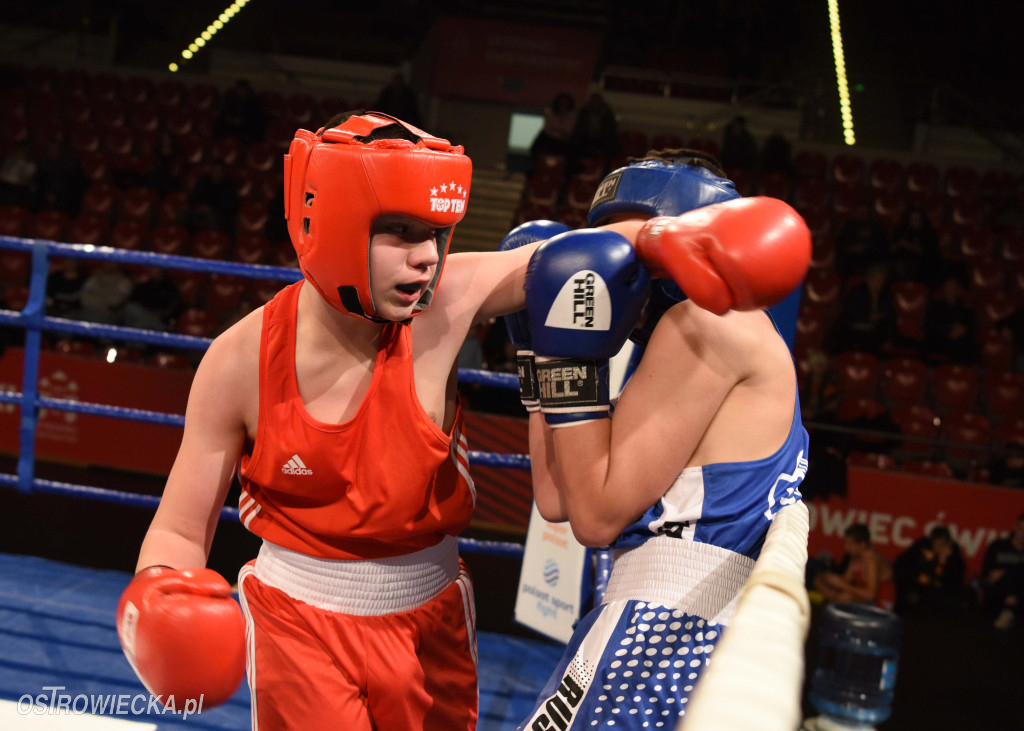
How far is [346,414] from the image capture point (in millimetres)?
1534

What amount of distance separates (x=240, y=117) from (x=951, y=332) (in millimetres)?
7498

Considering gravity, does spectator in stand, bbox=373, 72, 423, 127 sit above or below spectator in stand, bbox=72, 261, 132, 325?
above

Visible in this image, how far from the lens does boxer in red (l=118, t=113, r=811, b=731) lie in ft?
4.61

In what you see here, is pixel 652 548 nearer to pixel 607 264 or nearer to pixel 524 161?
pixel 607 264

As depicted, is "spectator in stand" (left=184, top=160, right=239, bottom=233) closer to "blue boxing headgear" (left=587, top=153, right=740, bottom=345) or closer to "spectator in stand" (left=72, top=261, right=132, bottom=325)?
"spectator in stand" (left=72, top=261, right=132, bottom=325)

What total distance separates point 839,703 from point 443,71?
36.0 ft

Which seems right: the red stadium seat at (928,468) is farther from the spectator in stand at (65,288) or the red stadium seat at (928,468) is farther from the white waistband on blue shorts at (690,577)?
the spectator in stand at (65,288)

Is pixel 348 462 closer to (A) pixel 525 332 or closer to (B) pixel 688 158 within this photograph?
(A) pixel 525 332

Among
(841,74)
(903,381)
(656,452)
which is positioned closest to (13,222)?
(903,381)

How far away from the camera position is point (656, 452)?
1286 mm

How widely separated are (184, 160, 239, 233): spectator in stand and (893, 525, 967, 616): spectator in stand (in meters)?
6.64

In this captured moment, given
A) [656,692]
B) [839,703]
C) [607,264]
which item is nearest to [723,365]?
[607,264]

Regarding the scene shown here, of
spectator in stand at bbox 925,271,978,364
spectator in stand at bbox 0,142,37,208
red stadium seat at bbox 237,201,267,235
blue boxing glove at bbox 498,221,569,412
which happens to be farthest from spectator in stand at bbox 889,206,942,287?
spectator in stand at bbox 0,142,37,208

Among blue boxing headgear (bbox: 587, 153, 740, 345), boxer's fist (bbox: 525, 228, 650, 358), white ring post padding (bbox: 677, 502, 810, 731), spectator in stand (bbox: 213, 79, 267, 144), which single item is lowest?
white ring post padding (bbox: 677, 502, 810, 731)
